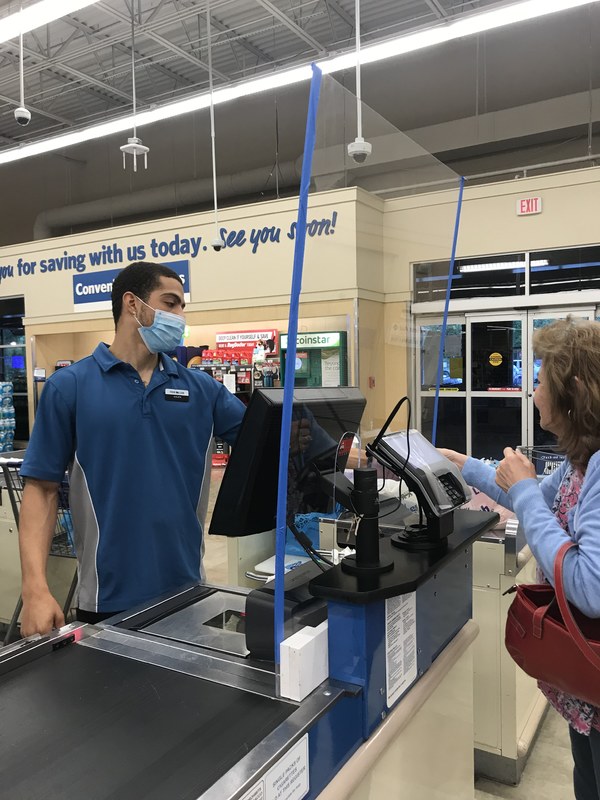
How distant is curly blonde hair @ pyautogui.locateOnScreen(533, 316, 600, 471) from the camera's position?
1.34 m

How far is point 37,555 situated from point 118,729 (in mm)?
779

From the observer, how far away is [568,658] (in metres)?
1.33

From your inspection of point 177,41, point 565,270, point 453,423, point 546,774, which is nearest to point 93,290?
point 177,41

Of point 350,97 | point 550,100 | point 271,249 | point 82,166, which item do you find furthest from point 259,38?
point 350,97

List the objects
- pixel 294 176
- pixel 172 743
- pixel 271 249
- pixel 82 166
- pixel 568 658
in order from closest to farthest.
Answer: pixel 172 743, pixel 568 658, pixel 271 249, pixel 294 176, pixel 82 166

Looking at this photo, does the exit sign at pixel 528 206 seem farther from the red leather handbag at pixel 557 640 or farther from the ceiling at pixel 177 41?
the red leather handbag at pixel 557 640

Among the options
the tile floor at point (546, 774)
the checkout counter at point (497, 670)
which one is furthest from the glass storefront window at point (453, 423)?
the checkout counter at point (497, 670)

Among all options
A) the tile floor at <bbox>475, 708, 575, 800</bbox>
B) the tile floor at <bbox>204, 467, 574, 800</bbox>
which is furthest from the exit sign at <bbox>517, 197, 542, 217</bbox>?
the tile floor at <bbox>475, 708, 575, 800</bbox>

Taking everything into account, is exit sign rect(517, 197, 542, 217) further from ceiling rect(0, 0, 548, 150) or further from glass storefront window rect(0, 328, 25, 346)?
glass storefront window rect(0, 328, 25, 346)

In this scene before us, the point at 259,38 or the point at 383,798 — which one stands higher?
the point at 259,38

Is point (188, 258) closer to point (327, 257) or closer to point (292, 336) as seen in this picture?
point (327, 257)

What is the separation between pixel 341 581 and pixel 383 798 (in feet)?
1.54

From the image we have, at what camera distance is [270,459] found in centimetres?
133

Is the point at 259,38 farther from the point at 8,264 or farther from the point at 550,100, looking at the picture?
the point at 8,264
